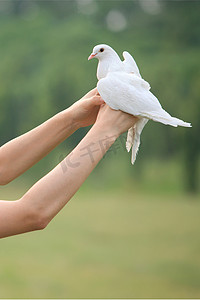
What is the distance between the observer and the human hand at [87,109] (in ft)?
1.61

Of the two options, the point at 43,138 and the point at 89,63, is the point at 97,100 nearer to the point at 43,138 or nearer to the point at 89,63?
the point at 43,138

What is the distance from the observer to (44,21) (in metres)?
3.71

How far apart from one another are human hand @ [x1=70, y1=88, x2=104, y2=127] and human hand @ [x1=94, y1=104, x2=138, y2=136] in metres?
0.04

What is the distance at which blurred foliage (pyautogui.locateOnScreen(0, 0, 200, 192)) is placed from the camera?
3.25 m

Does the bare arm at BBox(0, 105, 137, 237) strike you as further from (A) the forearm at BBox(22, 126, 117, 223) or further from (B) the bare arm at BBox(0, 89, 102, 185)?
(B) the bare arm at BBox(0, 89, 102, 185)

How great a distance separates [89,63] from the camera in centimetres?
342

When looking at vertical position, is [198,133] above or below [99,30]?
below

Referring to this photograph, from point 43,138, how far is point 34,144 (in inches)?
0.6

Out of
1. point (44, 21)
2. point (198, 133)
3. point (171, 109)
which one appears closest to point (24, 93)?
point (44, 21)

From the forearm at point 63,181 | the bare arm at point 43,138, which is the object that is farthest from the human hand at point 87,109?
the forearm at point 63,181

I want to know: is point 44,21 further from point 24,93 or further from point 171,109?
point 171,109

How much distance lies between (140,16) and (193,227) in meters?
1.93

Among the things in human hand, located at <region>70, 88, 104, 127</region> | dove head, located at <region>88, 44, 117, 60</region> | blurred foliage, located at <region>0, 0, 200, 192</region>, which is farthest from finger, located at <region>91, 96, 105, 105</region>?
blurred foliage, located at <region>0, 0, 200, 192</region>

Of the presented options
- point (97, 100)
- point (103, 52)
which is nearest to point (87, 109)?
point (97, 100)
